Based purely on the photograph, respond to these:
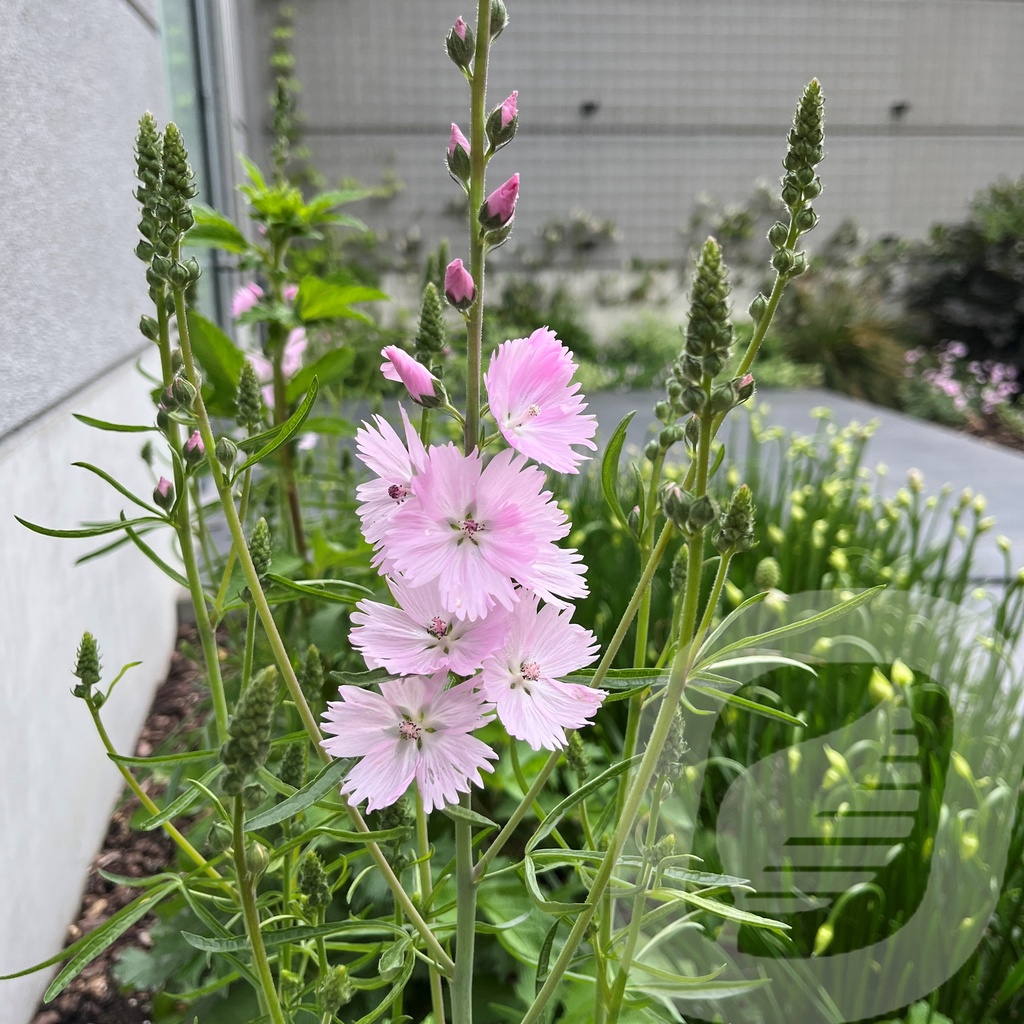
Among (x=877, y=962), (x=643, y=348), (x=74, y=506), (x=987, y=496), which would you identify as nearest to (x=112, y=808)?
(x=74, y=506)

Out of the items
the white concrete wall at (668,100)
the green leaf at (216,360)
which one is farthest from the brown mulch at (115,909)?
the white concrete wall at (668,100)

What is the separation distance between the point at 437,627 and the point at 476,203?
0.27m

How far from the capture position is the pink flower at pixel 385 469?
564 millimetres

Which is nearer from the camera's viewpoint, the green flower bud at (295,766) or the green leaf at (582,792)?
the green leaf at (582,792)

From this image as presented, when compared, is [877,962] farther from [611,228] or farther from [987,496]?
[611,228]

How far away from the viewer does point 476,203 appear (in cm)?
55

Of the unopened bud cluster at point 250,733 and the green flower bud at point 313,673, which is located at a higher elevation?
the unopened bud cluster at point 250,733

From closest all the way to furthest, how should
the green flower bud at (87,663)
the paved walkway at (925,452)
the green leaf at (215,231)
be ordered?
1. the green flower bud at (87,663)
2. the green leaf at (215,231)
3. the paved walkway at (925,452)

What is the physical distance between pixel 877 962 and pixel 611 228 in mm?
8034

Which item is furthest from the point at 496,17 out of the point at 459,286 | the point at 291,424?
the point at 291,424

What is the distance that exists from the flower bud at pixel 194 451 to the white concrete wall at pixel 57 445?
49 centimetres

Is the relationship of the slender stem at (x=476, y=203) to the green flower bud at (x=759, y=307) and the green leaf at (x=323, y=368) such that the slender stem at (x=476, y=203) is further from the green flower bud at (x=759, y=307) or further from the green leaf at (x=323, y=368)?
the green leaf at (x=323, y=368)
